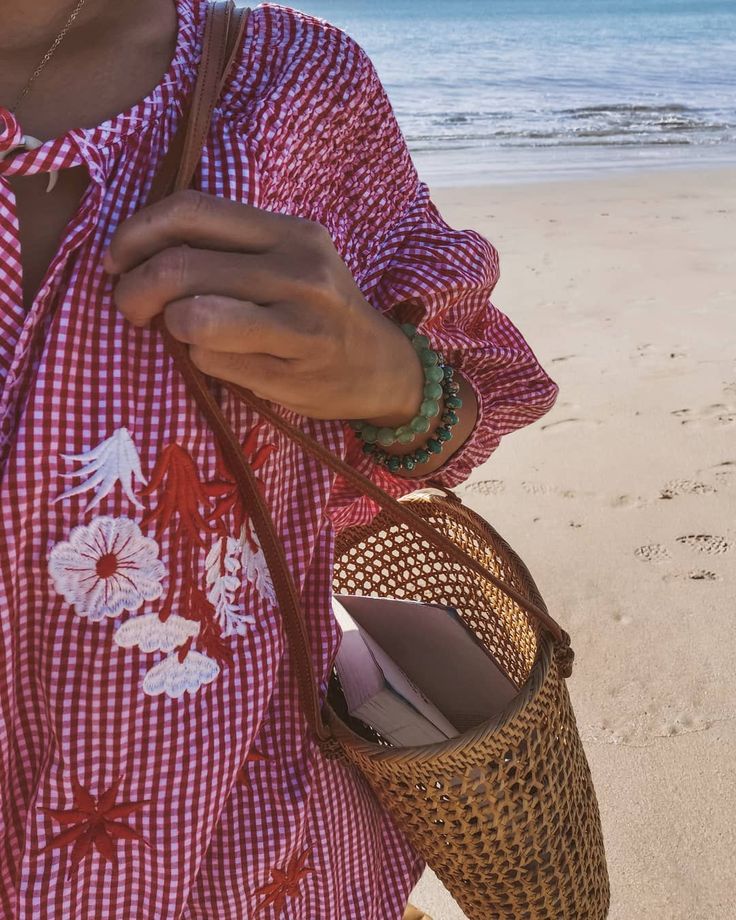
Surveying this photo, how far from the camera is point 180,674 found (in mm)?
746

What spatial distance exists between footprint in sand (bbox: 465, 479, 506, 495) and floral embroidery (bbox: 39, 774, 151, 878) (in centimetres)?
243

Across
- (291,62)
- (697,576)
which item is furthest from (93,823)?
(697,576)

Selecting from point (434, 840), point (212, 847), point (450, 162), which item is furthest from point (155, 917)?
point (450, 162)

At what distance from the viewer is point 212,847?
2.66 ft

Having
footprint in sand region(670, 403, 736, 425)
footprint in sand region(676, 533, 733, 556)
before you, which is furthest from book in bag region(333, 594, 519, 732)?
footprint in sand region(670, 403, 736, 425)

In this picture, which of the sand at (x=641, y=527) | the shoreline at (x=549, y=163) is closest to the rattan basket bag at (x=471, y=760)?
the sand at (x=641, y=527)

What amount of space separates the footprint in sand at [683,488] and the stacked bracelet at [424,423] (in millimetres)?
2290

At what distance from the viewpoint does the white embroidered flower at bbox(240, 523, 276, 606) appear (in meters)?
0.78

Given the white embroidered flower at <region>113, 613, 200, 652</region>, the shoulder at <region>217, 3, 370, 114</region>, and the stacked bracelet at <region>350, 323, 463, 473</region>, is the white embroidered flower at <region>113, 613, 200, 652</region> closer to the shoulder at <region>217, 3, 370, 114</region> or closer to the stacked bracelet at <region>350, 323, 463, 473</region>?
the stacked bracelet at <region>350, 323, 463, 473</region>

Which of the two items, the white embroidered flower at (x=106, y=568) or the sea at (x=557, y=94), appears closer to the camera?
the white embroidered flower at (x=106, y=568)

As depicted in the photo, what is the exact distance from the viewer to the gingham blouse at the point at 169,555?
69 cm

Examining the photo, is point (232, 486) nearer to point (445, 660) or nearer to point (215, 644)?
point (215, 644)

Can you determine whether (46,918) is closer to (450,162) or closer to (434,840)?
(434,840)

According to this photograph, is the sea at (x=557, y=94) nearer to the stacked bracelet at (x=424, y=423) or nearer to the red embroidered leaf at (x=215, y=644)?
the stacked bracelet at (x=424, y=423)
